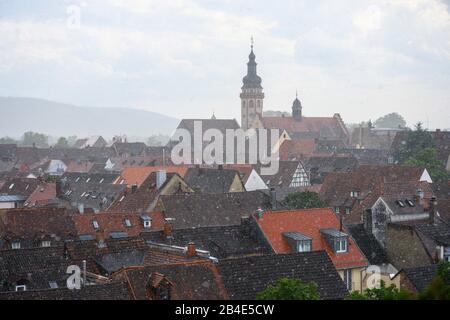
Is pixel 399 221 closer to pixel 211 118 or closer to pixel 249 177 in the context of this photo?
pixel 249 177

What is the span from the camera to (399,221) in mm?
41594

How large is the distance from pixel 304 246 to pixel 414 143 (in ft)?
200

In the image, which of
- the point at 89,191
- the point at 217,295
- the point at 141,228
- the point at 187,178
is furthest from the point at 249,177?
the point at 217,295

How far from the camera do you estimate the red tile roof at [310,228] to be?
34406 mm

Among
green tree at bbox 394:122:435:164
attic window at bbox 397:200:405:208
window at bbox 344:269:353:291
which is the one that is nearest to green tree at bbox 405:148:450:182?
green tree at bbox 394:122:435:164

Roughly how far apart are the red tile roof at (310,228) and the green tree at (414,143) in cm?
5579

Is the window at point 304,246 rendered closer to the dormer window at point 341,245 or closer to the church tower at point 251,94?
the dormer window at point 341,245

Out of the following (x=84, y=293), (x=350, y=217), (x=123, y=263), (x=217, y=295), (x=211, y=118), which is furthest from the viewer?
(x=211, y=118)

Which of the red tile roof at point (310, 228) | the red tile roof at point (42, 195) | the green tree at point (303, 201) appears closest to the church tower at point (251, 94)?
the red tile roof at point (42, 195)

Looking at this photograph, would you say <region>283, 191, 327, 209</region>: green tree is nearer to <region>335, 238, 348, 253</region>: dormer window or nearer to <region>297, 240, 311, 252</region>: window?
<region>335, 238, 348, 253</region>: dormer window

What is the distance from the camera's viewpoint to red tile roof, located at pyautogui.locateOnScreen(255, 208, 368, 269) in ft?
113

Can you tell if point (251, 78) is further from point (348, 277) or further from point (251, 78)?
point (348, 277)
